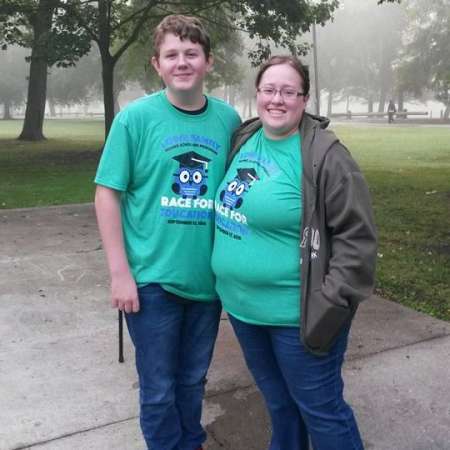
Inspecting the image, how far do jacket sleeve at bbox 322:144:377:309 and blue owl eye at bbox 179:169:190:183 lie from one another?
1.72 ft

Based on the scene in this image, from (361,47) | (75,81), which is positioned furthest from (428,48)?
(75,81)

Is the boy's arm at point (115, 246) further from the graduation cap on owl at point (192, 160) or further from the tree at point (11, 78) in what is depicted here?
the tree at point (11, 78)

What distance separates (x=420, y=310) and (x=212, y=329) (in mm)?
2624

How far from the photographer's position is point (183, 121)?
2.27 m

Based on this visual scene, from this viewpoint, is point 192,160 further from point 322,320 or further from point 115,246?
point 322,320

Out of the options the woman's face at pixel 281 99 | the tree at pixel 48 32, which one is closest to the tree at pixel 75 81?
the tree at pixel 48 32

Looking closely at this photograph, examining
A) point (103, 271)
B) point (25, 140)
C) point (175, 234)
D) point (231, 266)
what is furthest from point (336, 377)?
point (25, 140)

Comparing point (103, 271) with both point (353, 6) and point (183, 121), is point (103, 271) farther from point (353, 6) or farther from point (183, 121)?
point (353, 6)

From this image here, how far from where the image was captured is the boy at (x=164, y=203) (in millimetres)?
2225

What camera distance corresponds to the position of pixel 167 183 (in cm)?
225

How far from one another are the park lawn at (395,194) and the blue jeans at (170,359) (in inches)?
101

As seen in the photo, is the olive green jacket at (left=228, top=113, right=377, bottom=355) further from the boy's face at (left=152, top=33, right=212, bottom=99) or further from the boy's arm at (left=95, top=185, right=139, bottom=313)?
the boy's arm at (left=95, top=185, right=139, bottom=313)

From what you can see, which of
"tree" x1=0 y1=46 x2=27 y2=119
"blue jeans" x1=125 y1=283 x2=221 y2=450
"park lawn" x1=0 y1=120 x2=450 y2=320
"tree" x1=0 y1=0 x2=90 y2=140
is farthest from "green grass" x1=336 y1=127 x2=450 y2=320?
"tree" x1=0 y1=46 x2=27 y2=119

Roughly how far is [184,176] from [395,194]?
8.08 metres
